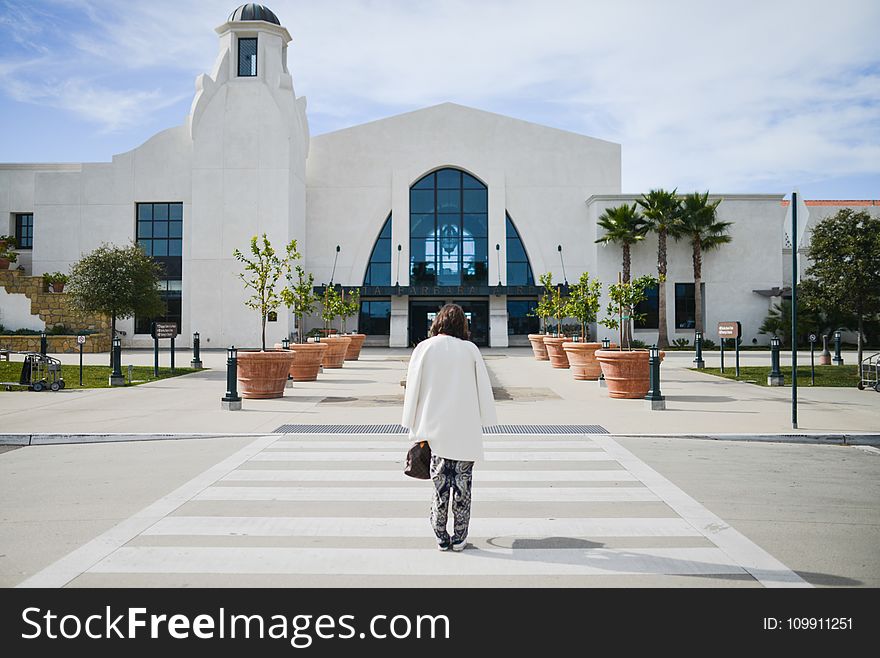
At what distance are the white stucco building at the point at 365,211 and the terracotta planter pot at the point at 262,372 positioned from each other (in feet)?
82.9

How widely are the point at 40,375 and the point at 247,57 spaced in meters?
29.2

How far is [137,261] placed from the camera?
2838cm

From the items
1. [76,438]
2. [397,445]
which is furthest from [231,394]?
[397,445]

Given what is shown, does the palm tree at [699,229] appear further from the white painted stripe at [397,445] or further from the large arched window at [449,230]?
the white painted stripe at [397,445]

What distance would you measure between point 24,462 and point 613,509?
282 inches

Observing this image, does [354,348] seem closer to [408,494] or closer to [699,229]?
[699,229]

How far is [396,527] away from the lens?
19.8 ft

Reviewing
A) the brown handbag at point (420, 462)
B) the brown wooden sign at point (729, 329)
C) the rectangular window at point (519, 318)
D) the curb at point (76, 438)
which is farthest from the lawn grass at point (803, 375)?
the rectangular window at point (519, 318)

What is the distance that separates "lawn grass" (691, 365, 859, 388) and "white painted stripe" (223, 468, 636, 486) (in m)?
13.3

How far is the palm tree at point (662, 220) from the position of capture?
4138cm

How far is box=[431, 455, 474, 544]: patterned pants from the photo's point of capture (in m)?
5.34

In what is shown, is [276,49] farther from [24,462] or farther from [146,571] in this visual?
[146,571]
